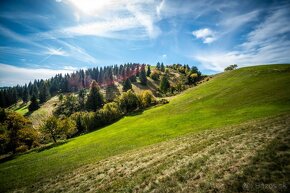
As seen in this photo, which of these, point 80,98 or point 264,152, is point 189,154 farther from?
point 80,98

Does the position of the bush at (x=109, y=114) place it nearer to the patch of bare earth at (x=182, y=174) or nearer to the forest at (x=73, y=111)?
the forest at (x=73, y=111)

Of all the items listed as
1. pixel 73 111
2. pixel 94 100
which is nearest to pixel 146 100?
pixel 94 100

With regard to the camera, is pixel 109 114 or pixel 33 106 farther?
pixel 33 106

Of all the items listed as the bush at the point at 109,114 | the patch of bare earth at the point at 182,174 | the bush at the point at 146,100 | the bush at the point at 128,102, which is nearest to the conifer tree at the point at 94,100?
the bush at the point at 128,102

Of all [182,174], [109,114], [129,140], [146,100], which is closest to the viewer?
[182,174]

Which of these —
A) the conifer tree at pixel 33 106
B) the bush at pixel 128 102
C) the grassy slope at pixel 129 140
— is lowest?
the grassy slope at pixel 129 140

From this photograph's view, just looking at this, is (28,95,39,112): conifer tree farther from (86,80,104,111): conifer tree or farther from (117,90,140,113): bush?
(117,90,140,113): bush

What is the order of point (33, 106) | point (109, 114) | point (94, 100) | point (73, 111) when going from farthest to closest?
point (33, 106) < point (73, 111) < point (94, 100) < point (109, 114)

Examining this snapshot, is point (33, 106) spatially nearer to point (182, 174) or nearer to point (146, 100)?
point (146, 100)

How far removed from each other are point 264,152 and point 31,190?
25.7 m

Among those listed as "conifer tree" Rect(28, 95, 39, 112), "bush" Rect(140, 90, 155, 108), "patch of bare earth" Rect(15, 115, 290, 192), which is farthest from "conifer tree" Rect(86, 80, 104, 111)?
"patch of bare earth" Rect(15, 115, 290, 192)

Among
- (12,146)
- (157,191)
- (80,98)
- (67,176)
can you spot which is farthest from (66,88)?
(157,191)

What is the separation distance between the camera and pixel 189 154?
17.2 meters

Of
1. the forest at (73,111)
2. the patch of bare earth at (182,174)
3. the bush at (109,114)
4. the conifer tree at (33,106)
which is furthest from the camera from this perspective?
the conifer tree at (33,106)
